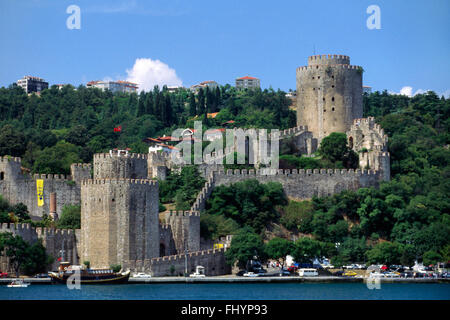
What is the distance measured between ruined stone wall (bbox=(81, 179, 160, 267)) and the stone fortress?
0.05m

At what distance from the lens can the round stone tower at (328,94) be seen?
7506 centimetres

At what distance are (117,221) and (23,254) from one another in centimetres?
505

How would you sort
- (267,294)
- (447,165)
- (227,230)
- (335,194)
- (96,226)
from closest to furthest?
(267,294)
(96,226)
(227,230)
(335,194)
(447,165)

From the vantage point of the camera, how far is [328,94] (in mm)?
75062

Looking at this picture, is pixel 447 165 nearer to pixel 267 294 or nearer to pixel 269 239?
pixel 269 239

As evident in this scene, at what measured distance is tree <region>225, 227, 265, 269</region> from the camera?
59.8m

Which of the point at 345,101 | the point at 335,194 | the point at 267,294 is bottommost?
the point at 267,294

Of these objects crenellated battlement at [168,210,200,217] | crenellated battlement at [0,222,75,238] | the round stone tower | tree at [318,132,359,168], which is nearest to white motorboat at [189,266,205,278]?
crenellated battlement at [168,210,200,217]

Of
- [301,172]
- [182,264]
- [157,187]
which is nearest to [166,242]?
[182,264]

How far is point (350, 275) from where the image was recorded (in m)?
60.4

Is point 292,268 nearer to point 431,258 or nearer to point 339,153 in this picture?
point 431,258

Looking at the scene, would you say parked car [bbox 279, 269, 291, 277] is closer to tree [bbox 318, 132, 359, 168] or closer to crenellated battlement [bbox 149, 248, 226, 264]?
crenellated battlement [bbox 149, 248, 226, 264]

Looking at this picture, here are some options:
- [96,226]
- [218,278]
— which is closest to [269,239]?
[218,278]

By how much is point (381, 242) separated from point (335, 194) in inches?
173
